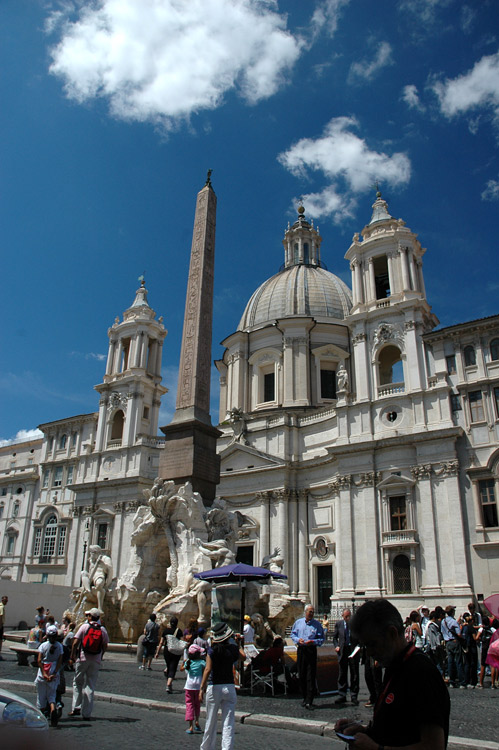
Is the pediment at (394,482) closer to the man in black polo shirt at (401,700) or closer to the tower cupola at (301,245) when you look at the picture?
the tower cupola at (301,245)

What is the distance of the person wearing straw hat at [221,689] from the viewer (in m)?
6.32

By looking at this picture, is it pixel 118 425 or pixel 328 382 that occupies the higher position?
pixel 328 382

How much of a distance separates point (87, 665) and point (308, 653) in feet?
11.6

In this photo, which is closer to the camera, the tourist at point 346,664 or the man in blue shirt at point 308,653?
the man in blue shirt at point 308,653

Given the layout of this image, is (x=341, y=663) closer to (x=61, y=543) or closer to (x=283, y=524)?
(x=283, y=524)

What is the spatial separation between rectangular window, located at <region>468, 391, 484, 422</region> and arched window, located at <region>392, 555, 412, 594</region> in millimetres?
7833

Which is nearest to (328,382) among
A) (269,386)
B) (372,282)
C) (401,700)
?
(269,386)

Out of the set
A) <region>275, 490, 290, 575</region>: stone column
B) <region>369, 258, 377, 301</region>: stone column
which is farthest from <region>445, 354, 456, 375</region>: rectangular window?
<region>275, 490, 290, 575</region>: stone column

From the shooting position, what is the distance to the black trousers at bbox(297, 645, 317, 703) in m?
9.60

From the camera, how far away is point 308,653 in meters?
9.76

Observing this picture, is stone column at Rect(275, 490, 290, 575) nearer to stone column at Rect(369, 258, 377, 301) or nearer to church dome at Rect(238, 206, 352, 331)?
stone column at Rect(369, 258, 377, 301)

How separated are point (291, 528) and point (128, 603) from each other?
20211mm

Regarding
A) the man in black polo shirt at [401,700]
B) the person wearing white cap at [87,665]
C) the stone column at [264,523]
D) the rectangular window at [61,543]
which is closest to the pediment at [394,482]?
the stone column at [264,523]

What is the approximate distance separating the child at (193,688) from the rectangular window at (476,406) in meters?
24.7
